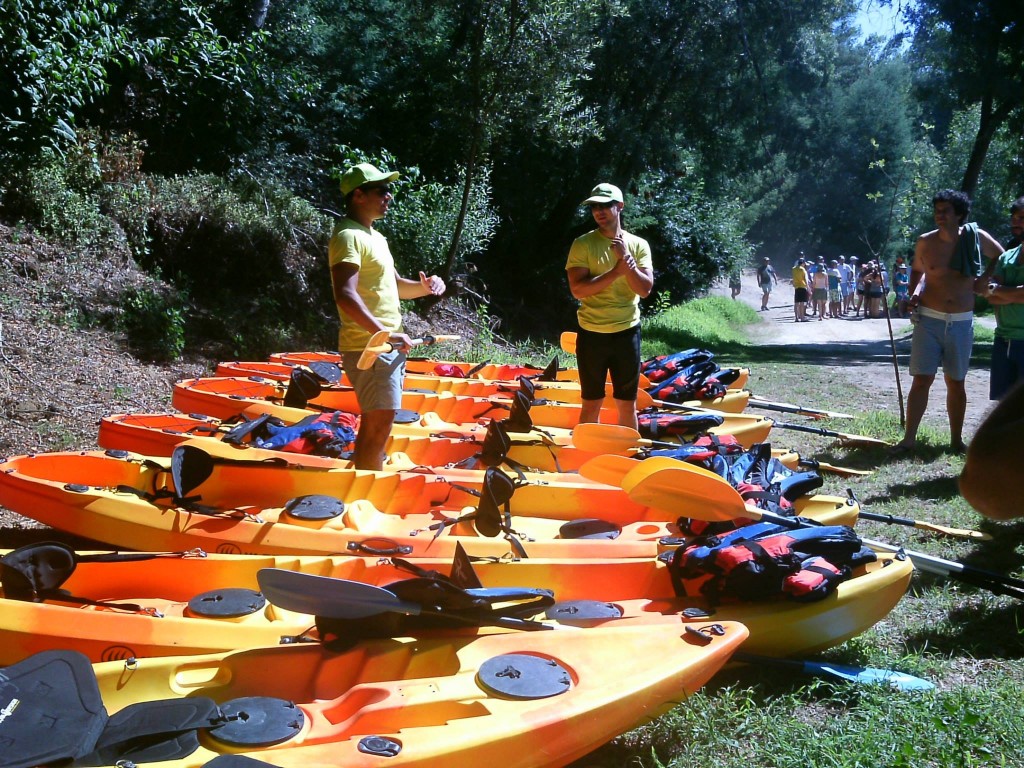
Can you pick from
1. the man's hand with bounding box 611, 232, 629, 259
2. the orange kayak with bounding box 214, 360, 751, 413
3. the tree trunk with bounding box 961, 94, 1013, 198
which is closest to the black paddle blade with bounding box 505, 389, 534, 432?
the orange kayak with bounding box 214, 360, 751, 413

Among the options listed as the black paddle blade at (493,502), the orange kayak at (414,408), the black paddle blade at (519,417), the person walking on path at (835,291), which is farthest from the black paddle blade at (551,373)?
the person walking on path at (835,291)

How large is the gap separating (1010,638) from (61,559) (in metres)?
3.82

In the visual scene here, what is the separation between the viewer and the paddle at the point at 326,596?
267 cm

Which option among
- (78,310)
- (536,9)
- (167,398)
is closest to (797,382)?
(536,9)

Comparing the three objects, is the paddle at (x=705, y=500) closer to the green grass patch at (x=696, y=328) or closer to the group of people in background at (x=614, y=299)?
the group of people in background at (x=614, y=299)

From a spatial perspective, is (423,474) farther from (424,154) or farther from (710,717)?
(424,154)

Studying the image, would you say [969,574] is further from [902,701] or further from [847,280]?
[847,280]

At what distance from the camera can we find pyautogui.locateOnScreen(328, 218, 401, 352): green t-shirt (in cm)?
422

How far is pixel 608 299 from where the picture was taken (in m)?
5.21

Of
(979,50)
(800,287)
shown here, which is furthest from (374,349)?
(800,287)

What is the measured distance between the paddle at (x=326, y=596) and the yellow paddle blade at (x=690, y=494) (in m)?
1.23

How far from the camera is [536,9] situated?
11805mm

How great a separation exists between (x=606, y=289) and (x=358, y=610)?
9.66 ft

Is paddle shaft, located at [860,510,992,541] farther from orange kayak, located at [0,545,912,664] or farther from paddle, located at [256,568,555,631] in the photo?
paddle, located at [256,568,555,631]
